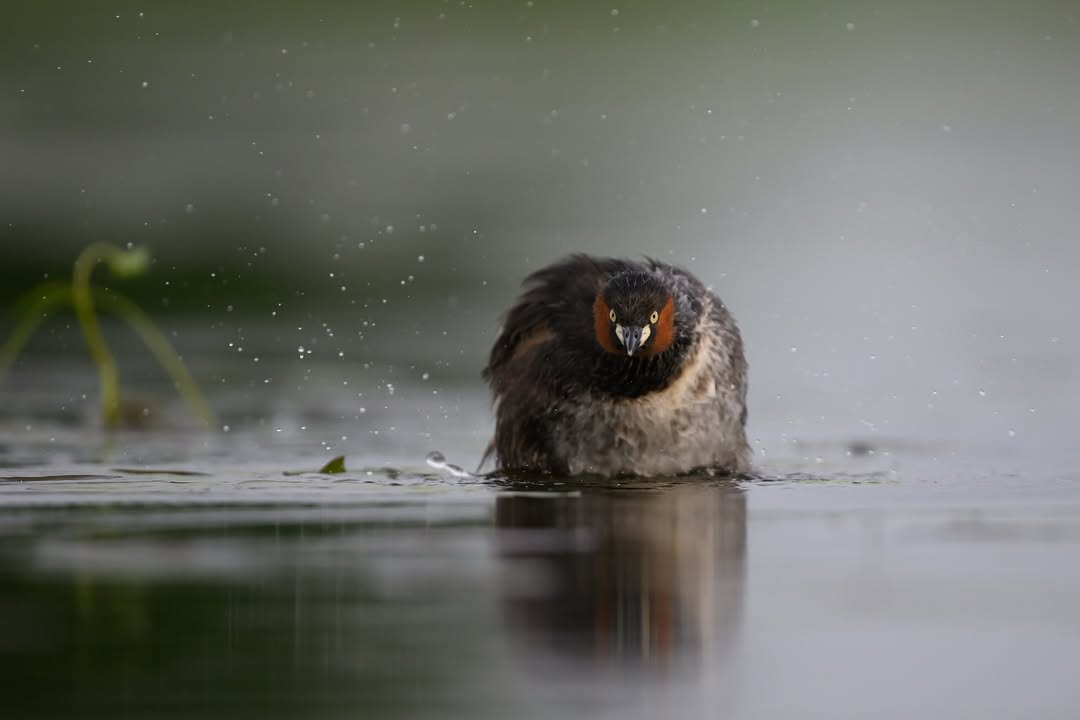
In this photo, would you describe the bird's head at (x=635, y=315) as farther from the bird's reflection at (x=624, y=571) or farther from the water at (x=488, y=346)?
the bird's reflection at (x=624, y=571)

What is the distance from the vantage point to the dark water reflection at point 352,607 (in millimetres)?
4672

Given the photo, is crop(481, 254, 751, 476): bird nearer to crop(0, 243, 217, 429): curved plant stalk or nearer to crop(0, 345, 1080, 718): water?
crop(0, 345, 1080, 718): water

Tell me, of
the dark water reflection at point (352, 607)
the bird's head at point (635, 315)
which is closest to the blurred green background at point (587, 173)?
the bird's head at point (635, 315)

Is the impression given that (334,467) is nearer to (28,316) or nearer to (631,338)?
(631,338)

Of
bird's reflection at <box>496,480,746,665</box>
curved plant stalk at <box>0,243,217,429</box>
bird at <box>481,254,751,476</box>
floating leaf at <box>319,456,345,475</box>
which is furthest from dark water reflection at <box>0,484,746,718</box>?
curved plant stalk at <box>0,243,217,429</box>

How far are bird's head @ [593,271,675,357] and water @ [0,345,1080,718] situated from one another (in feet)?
2.03

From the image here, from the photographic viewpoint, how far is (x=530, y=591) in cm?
574

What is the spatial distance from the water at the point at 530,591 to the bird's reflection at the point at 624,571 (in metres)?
0.01

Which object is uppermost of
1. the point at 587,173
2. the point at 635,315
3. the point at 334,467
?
the point at 587,173

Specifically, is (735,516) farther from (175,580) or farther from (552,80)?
(552,80)

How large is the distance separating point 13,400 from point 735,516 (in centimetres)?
509

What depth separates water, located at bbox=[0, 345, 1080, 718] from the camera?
4656 mm

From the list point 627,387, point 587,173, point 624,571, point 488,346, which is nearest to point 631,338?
point 627,387

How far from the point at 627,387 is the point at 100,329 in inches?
222
